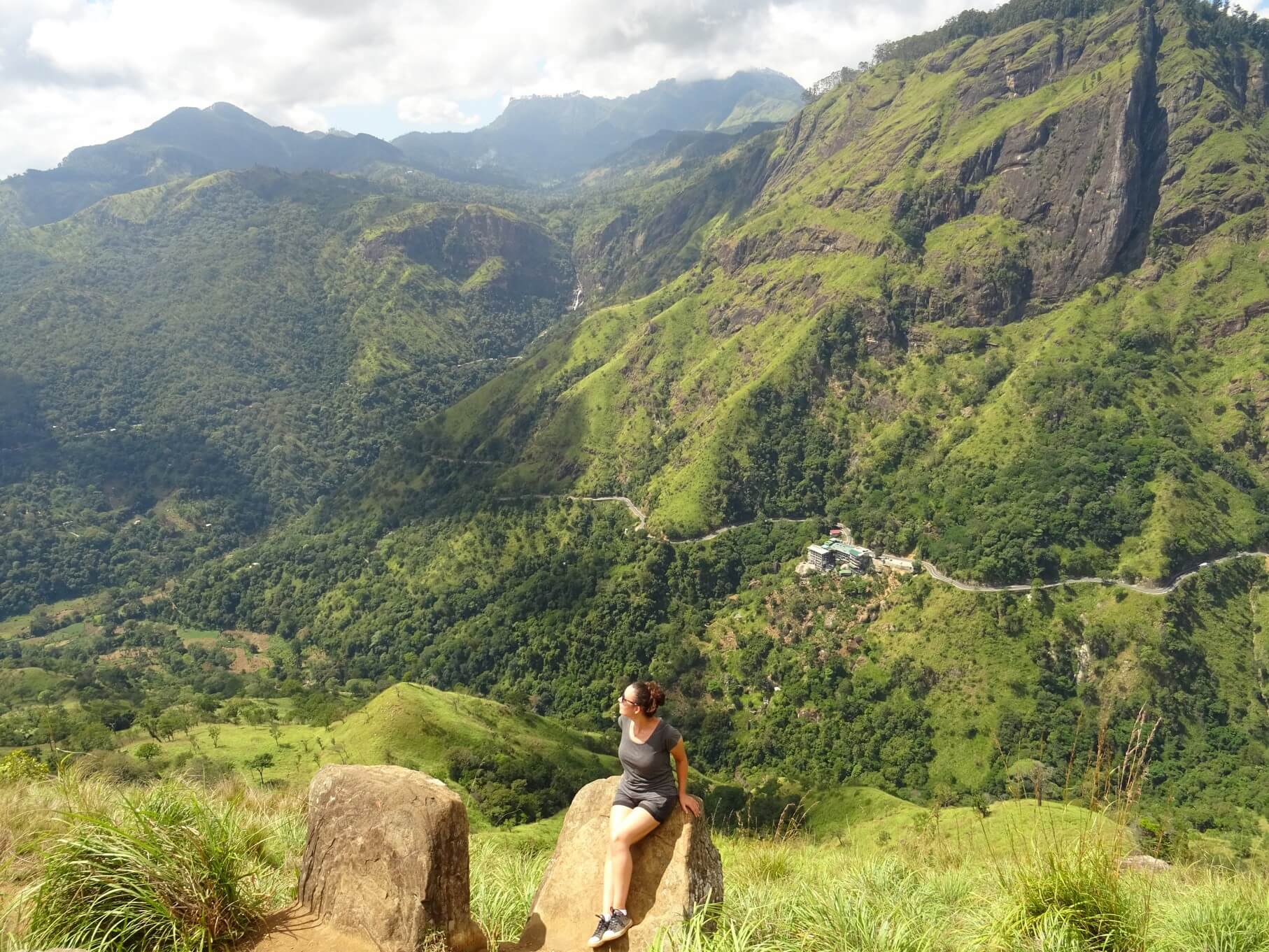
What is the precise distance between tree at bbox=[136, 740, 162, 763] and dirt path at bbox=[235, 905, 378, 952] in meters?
48.5

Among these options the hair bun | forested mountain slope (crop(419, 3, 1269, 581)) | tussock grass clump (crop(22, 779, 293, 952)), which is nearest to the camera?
tussock grass clump (crop(22, 779, 293, 952))

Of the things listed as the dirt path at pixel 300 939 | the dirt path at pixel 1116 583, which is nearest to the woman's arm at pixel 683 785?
the dirt path at pixel 300 939

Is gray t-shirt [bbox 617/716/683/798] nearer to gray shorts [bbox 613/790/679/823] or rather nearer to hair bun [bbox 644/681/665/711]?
gray shorts [bbox 613/790/679/823]

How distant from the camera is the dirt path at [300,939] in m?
6.62

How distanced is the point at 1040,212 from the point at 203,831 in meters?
146

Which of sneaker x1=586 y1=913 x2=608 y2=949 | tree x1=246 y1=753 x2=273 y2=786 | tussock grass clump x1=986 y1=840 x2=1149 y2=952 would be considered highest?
tussock grass clump x1=986 y1=840 x2=1149 y2=952

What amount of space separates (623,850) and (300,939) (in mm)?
3626

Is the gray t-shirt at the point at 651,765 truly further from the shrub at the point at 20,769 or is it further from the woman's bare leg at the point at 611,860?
the shrub at the point at 20,769

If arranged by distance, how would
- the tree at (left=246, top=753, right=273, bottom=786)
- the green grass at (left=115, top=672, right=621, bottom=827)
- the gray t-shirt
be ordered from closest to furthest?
the gray t-shirt < the tree at (left=246, top=753, right=273, bottom=786) < the green grass at (left=115, top=672, right=621, bottom=827)

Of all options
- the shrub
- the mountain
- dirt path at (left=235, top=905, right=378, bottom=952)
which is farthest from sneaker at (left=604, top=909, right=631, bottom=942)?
the mountain

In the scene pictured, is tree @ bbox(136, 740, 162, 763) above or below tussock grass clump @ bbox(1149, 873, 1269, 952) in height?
below

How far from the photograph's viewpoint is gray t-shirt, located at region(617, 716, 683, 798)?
24.4ft

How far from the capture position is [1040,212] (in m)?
117

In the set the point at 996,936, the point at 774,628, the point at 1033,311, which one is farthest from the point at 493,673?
the point at 1033,311
